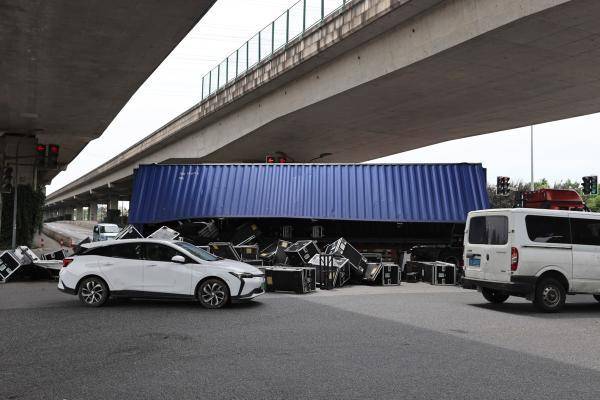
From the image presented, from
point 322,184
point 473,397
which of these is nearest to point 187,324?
point 473,397

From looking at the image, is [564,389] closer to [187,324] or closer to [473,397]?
[473,397]

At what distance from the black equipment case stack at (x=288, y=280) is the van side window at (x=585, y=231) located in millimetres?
6392

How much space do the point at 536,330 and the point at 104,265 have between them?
330 inches

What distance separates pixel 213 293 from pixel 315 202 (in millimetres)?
8332

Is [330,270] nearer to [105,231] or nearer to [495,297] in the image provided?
[495,297]

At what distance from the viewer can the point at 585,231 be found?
11461 mm

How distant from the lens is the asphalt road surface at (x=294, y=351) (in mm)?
5426

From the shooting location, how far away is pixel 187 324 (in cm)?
897

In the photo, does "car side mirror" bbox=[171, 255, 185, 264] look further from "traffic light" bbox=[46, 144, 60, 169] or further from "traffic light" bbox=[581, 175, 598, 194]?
"traffic light" bbox=[581, 175, 598, 194]

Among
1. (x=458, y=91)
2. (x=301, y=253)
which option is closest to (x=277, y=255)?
(x=301, y=253)

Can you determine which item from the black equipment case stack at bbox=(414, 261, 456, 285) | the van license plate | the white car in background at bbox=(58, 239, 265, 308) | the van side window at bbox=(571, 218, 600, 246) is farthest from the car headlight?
the black equipment case stack at bbox=(414, 261, 456, 285)

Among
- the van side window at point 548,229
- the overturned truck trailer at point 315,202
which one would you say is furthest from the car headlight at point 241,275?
the overturned truck trailer at point 315,202

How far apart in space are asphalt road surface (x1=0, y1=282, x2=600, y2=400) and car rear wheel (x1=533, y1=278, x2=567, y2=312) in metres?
0.34

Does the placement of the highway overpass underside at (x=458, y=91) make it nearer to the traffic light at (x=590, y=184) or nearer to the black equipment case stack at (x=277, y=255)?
the black equipment case stack at (x=277, y=255)
